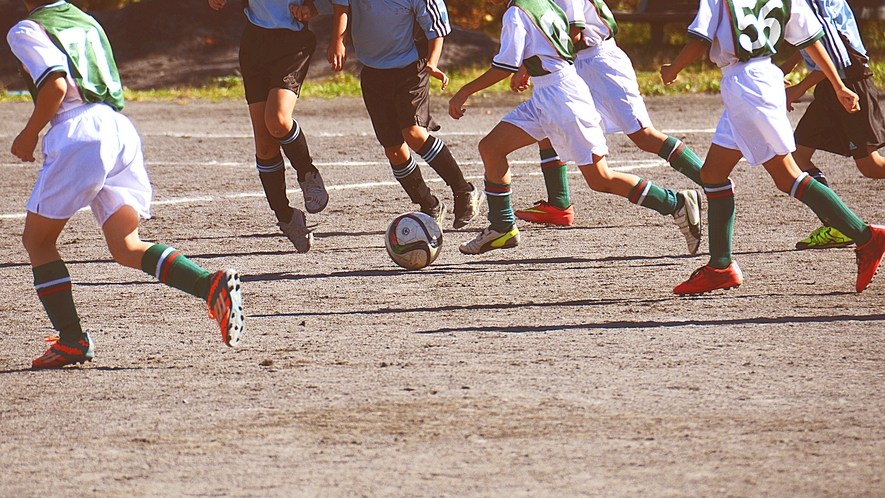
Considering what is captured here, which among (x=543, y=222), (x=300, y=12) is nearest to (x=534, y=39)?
(x=300, y=12)

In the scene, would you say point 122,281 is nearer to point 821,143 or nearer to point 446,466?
point 446,466

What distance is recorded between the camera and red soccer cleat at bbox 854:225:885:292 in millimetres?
5773

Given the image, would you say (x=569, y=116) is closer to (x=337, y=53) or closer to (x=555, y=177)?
(x=555, y=177)

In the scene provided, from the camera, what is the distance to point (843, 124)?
699 cm

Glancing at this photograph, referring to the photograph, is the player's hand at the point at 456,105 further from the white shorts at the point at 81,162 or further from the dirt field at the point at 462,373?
the white shorts at the point at 81,162

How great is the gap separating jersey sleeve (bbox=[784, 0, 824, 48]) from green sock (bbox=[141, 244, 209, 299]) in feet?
9.95


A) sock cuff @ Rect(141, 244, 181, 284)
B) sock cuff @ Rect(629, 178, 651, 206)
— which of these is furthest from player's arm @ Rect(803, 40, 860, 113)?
sock cuff @ Rect(141, 244, 181, 284)

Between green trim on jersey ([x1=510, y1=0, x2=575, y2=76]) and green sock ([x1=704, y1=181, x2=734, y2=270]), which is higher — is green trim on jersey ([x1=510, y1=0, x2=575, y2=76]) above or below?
above

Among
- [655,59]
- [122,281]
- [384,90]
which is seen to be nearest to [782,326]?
[384,90]

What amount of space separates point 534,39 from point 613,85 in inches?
42.0

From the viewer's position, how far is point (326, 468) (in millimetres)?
3734

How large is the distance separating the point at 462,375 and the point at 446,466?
1.04 meters

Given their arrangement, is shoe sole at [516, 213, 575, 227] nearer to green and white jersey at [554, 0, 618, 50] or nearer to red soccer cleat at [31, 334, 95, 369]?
green and white jersey at [554, 0, 618, 50]

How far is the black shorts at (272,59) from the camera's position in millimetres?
7168
